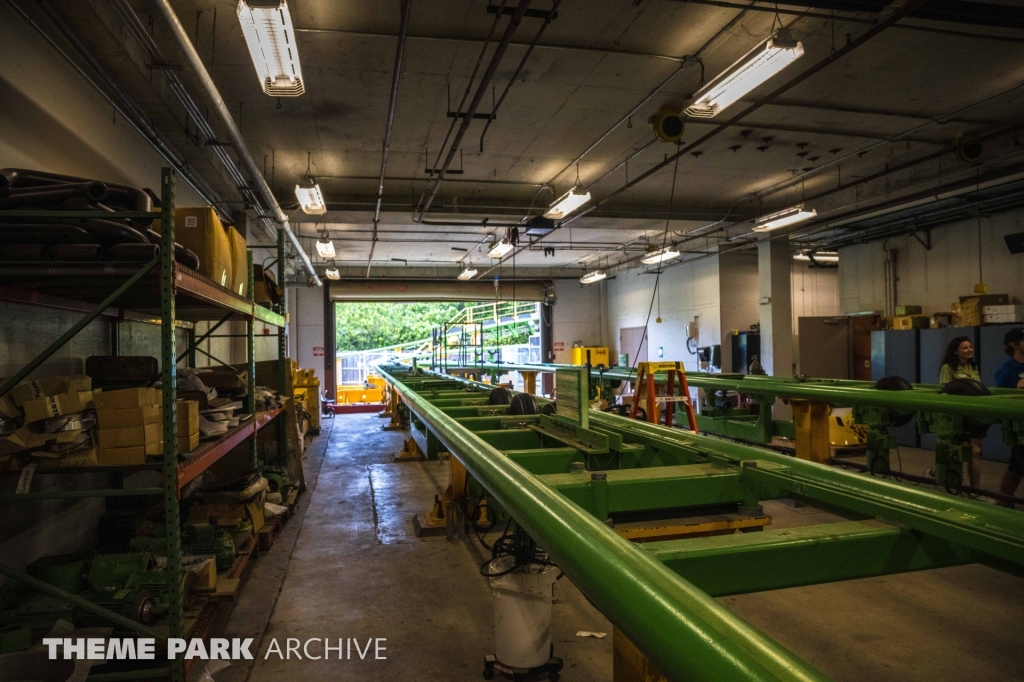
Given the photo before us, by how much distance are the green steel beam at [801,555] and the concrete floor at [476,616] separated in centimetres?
144

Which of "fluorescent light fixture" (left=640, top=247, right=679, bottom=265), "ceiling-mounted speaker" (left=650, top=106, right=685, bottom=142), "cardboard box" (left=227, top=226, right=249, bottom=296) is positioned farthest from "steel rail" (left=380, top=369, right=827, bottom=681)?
"fluorescent light fixture" (left=640, top=247, right=679, bottom=265)

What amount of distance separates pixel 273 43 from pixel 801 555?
3.29 metres

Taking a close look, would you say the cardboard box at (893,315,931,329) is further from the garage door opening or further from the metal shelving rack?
the metal shelving rack

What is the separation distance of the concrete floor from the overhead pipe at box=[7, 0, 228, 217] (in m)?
3.47

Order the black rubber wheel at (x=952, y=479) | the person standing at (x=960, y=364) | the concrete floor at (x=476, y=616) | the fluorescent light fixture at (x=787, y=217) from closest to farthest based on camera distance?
the concrete floor at (x=476, y=616)
the black rubber wheel at (x=952, y=479)
the person standing at (x=960, y=364)
the fluorescent light fixture at (x=787, y=217)

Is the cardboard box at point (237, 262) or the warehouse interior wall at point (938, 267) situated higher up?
the warehouse interior wall at point (938, 267)

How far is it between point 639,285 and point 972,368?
10.0m

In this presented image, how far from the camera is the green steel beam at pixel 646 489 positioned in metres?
1.84

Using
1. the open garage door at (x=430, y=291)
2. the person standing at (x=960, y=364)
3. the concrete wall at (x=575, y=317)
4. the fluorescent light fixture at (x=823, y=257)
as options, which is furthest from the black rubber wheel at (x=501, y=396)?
the concrete wall at (x=575, y=317)

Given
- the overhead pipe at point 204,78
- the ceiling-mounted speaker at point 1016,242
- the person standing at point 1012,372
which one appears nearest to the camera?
the overhead pipe at point 204,78

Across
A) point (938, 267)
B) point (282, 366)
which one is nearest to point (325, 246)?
point (282, 366)

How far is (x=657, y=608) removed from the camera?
798 millimetres

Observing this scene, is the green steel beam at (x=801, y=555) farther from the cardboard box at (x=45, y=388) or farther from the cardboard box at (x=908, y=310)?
the cardboard box at (x=908, y=310)

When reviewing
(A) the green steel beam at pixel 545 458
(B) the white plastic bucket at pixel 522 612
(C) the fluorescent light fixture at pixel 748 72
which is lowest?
(B) the white plastic bucket at pixel 522 612
